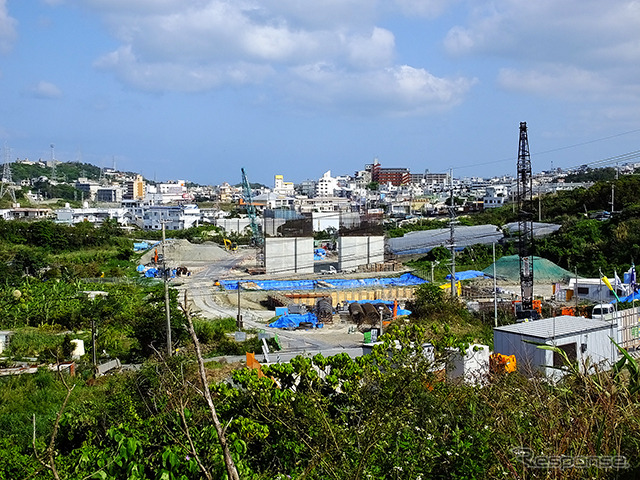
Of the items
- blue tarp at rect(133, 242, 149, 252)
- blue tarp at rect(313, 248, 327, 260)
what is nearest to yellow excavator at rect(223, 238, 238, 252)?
blue tarp at rect(133, 242, 149, 252)

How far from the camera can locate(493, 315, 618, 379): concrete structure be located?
1006 centimetres

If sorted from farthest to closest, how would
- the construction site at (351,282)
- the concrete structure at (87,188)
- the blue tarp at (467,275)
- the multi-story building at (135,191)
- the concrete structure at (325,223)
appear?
the multi-story building at (135,191), the concrete structure at (87,188), the concrete structure at (325,223), the blue tarp at (467,275), the construction site at (351,282)

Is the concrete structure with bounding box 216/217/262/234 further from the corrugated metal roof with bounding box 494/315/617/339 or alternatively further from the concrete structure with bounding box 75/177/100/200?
the corrugated metal roof with bounding box 494/315/617/339

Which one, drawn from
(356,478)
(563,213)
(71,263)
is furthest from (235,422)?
(563,213)

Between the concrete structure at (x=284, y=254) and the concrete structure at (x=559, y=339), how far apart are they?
20.1 m

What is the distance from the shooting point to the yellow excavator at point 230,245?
44.1 metres

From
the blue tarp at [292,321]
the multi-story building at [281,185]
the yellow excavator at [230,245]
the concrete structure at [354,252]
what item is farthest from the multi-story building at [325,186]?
the blue tarp at [292,321]

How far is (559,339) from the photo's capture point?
10.4 m

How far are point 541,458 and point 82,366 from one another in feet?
36.1

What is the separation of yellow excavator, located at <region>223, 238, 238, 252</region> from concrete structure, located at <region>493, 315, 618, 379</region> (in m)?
34.0

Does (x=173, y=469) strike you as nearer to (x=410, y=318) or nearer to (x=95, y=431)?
(x=95, y=431)

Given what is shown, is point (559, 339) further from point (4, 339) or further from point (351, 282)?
point (351, 282)

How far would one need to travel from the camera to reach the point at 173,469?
367cm

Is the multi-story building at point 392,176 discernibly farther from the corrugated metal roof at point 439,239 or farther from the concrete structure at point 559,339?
the concrete structure at point 559,339
